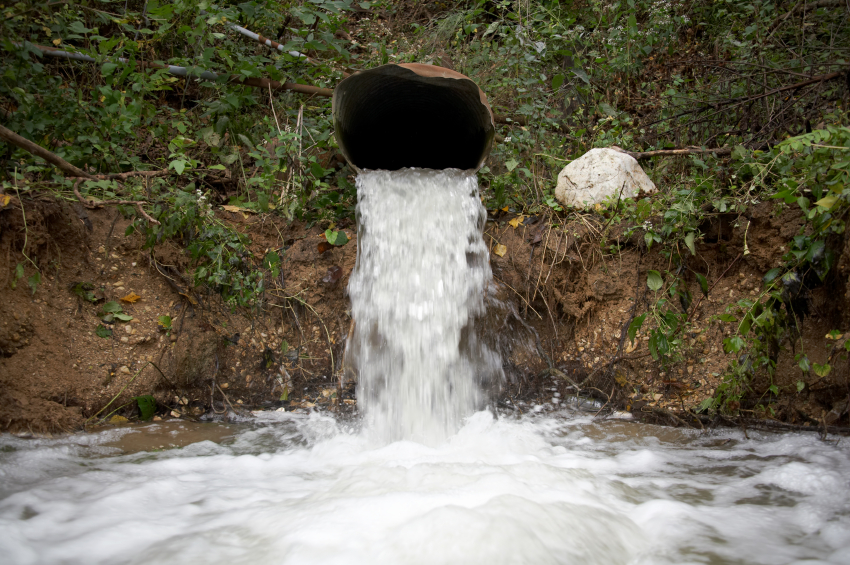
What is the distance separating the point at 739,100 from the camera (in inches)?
142

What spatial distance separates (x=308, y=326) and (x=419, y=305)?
0.87 metres

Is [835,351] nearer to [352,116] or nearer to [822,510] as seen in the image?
[822,510]

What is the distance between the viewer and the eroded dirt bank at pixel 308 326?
3.04 meters

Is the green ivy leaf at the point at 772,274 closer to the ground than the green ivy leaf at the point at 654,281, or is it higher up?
higher up

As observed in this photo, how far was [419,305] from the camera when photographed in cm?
356

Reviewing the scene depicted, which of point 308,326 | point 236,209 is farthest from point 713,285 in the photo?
point 236,209

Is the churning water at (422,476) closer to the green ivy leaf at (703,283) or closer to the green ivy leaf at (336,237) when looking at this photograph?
the green ivy leaf at (336,237)

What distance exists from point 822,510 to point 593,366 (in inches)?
62.2

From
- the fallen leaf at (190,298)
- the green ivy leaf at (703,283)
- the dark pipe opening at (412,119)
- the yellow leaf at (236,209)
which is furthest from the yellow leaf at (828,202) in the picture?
the fallen leaf at (190,298)

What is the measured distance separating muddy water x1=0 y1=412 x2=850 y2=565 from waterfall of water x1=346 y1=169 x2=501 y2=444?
1.17 feet

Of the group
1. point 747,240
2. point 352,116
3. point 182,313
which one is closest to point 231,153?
point 352,116

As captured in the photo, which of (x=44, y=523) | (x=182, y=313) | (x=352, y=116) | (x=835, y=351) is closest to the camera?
(x=44, y=523)

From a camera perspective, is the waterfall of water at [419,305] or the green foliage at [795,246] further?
the waterfall of water at [419,305]

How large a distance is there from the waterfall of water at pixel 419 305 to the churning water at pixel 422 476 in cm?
1
